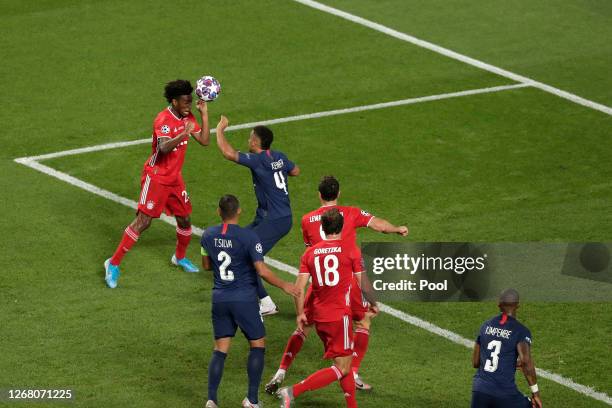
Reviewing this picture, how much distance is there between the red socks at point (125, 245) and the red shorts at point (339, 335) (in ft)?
14.5

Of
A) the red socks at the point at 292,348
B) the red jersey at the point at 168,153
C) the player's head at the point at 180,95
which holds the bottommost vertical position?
the red socks at the point at 292,348

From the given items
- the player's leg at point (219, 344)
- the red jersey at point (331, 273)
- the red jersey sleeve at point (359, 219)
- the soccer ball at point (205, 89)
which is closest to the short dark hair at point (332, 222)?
the red jersey at point (331, 273)

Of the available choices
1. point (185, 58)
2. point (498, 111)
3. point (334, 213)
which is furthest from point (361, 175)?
point (334, 213)

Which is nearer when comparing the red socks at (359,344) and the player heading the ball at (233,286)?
the player heading the ball at (233,286)

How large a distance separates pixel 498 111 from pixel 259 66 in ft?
15.2

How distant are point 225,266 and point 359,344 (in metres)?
1.94

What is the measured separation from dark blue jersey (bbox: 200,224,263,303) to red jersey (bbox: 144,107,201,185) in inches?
143

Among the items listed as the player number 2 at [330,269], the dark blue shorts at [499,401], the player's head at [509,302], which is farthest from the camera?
the player number 2 at [330,269]

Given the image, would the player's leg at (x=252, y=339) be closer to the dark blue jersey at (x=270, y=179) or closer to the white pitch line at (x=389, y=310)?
the dark blue jersey at (x=270, y=179)

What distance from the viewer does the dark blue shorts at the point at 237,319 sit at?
13.7 metres

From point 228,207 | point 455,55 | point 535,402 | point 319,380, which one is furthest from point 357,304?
point 455,55

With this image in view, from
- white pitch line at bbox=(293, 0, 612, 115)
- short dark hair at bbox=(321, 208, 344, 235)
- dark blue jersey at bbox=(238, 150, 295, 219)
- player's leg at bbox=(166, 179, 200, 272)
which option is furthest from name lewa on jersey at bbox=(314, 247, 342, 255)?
white pitch line at bbox=(293, 0, 612, 115)

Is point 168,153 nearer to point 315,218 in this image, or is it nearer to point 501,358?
point 315,218

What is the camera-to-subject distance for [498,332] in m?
12.9
